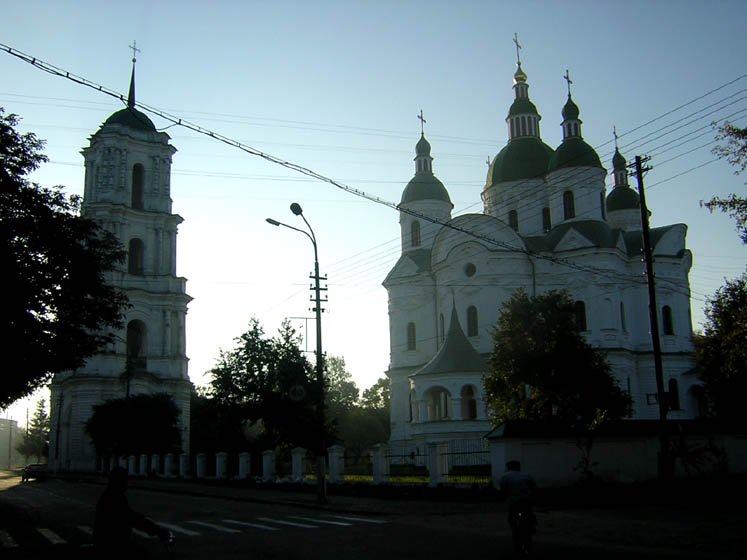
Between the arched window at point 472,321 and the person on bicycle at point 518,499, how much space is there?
128 feet

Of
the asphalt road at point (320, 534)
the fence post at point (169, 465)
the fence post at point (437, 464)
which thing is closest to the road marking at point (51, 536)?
the asphalt road at point (320, 534)

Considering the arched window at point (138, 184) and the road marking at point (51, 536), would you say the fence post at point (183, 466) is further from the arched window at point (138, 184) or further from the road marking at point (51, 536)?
the road marking at point (51, 536)

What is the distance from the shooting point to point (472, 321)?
50.7m

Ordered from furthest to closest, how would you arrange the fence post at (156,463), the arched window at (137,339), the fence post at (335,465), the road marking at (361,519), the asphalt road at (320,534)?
1. the arched window at (137,339)
2. the fence post at (156,463)
3. the fence post at (335,465)
4. the road marking at (361,519)
5. the asphalt road at (320,534)

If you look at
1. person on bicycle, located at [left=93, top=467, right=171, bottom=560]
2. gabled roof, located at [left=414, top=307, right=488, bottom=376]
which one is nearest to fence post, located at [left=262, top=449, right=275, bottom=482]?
gabled roof, located at [left=414, top=307, right=488, bottom=376]

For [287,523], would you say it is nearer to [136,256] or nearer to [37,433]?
[136,256]

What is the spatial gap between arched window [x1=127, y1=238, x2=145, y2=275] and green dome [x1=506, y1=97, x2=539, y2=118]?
30753mm

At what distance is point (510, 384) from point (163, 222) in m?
38.6

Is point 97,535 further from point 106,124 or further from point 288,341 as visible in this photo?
Result: point 106,124

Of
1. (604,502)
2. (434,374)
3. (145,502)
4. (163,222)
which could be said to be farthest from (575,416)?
(163,222)

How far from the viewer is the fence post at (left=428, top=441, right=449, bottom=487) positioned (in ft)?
78.2

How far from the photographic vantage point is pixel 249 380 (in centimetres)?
3641

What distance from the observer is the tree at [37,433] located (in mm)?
108375

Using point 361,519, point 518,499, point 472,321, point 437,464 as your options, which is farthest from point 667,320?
point 518,499
